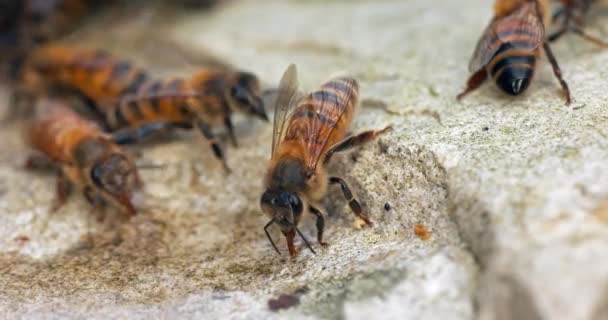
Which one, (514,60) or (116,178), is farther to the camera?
(116,178)

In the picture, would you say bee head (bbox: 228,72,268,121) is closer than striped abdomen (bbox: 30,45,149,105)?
Yes

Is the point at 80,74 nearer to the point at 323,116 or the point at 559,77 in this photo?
the point at 323,116

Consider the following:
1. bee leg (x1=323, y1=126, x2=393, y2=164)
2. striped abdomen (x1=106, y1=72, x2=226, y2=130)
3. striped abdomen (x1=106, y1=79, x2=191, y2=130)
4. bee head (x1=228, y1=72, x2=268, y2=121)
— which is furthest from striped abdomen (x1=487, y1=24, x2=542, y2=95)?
striped abdomen (x1=106, y1=79, x2=191, y2=130)

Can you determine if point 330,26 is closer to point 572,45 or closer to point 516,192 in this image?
point 572,45

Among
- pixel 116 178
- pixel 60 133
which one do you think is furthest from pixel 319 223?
pixel 60 133

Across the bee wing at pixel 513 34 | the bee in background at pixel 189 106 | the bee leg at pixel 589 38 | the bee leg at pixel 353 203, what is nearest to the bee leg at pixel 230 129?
the bee in background at pixel 189 106

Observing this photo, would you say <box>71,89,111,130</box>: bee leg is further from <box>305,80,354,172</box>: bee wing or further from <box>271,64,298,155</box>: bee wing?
<box>305,80,354,172</box>: bee wing
